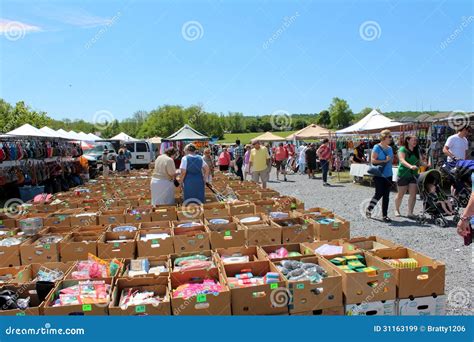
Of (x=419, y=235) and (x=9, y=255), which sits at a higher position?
(x=9, y=255)

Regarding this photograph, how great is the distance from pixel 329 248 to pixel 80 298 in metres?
2.36

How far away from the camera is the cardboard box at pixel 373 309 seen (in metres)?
3.20

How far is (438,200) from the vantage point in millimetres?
7344

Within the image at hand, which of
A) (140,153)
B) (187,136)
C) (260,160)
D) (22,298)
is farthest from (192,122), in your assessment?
(22,298)

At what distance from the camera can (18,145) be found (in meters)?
13.1

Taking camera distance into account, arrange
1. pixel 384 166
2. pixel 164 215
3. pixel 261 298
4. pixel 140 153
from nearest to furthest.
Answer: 1. pixel 261 298
2. pixel 164 215
3. pixel 384 166
4. pixel 140 153

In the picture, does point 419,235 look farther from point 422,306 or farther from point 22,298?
point 22,298

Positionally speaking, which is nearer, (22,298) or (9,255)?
(22,298)

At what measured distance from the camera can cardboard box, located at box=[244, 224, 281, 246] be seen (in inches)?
Answer: 183

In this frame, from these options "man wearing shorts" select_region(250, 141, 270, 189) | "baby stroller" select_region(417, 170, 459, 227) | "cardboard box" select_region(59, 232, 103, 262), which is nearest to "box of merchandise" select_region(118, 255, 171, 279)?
"cardboard box" select_region(59, 232, 103, 262)

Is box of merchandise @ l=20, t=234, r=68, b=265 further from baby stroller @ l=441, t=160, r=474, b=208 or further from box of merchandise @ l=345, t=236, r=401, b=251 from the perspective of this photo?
baby stroller @ l=441, t=160, r=474, b=208

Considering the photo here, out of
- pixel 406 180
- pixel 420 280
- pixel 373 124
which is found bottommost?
pixel 420 280

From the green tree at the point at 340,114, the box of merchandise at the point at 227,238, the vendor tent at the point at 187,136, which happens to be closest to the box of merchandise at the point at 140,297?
the box of merchandise at the point at 227,238

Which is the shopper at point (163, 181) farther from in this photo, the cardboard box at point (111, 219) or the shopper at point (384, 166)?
the shopper at point (384, 166)
